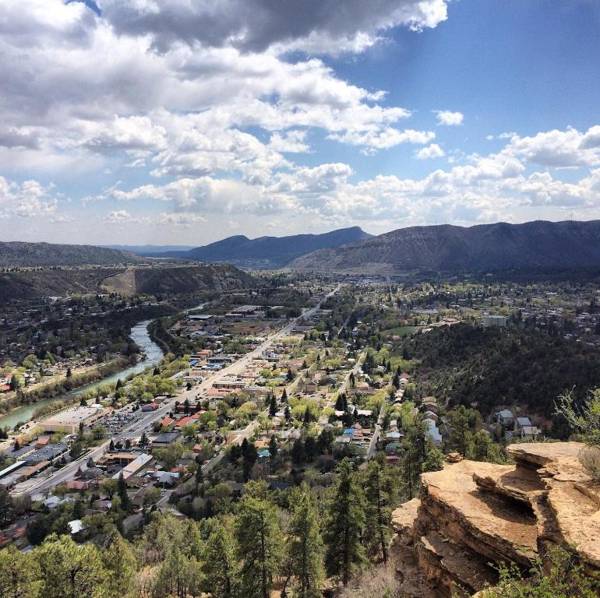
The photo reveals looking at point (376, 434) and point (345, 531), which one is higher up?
point (345, 531)

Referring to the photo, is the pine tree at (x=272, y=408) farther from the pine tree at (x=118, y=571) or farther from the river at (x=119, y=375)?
the pine tree at (x=118, y=571)

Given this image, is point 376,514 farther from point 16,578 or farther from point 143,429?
point 143,429

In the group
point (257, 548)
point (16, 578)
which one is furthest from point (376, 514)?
point (16, 578)

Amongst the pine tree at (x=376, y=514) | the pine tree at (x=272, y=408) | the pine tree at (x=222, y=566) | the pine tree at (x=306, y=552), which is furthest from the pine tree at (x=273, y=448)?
the pine tree at (x=306, y=552)

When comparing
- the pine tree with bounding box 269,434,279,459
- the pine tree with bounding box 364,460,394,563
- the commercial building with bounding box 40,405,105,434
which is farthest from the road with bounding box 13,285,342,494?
the pine tree with bounding box 364,460,394,563

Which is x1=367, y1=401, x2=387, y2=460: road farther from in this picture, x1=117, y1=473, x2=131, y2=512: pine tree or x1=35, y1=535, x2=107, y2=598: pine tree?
x1=35, y1=535, x2=107, y2=598: pine tree

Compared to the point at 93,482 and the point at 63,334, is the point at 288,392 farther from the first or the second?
the point at 63,334
